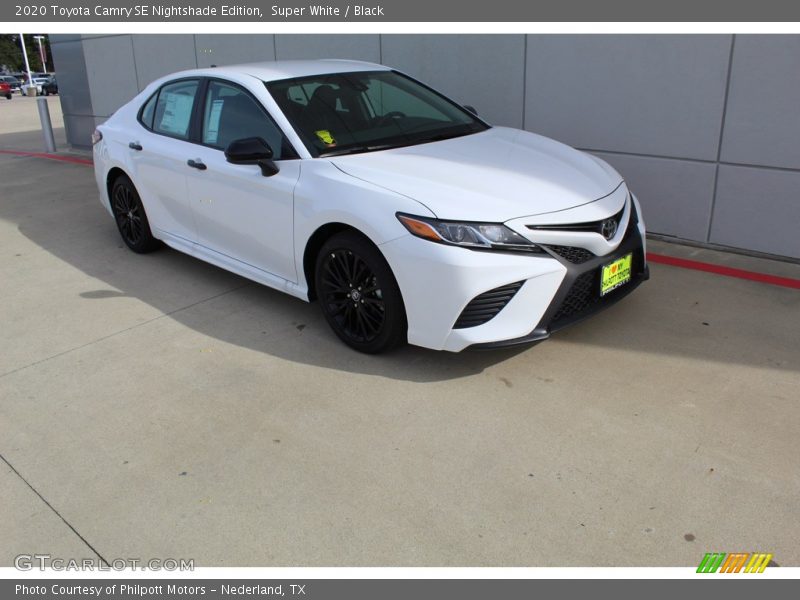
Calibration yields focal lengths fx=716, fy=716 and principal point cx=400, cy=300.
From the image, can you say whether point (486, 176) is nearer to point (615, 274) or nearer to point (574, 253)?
point (574, 253)

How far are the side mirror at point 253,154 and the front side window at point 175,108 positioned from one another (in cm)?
109

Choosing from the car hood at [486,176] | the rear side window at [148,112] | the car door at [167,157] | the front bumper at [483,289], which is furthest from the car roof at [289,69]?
the front bumper at [483,289]

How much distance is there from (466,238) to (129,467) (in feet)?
6.39

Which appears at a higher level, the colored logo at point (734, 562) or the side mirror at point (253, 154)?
the side mirror at point (253, 154)

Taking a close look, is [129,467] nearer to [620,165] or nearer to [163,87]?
[163,87]

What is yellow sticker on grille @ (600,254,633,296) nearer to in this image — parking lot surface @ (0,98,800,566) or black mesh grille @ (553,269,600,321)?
black mesh grille @ (553,269,600,321)

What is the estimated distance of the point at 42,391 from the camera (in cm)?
408

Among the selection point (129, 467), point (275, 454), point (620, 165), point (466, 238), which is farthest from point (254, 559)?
point (620, 165)

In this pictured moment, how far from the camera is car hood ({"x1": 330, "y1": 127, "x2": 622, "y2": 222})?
3.69m

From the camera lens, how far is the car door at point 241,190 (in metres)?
4.38

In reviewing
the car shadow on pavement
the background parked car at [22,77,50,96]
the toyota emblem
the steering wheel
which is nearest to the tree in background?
the background parked car at [22,77,50,96]

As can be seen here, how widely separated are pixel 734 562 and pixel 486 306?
1.57m

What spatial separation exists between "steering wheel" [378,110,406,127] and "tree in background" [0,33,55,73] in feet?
289

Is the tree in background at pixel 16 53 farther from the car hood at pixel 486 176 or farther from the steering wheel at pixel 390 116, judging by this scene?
the car hood at pixel 486 176
